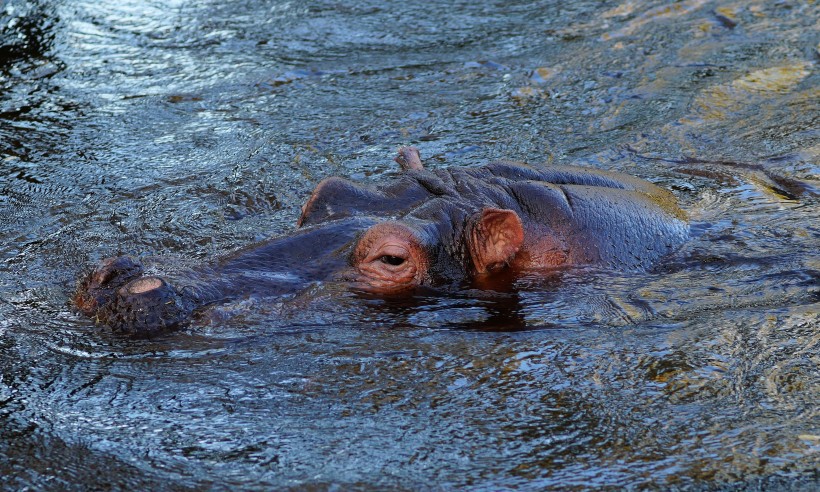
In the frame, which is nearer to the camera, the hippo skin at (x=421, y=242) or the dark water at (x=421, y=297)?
the dark water at (x=421, y=297)

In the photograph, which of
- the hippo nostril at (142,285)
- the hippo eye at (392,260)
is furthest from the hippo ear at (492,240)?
the hippo nostril at (142,285)

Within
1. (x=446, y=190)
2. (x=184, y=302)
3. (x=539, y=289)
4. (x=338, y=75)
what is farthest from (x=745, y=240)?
(x=338, y=75)

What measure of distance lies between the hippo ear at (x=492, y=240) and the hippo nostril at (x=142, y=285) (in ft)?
4.98

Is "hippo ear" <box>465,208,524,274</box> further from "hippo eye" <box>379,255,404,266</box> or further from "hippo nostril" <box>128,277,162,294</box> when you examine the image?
"hippo nostril" <box>128,277,162,294</box>

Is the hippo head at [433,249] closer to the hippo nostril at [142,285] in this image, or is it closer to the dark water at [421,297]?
the dark water at [421,297]

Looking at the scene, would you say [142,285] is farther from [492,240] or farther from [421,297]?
[492,240]

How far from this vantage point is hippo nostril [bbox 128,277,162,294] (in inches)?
167

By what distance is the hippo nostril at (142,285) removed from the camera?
167 inches

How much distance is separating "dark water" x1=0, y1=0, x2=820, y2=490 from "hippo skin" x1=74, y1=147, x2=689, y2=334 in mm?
106

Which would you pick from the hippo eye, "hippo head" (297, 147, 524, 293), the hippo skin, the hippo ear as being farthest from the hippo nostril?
the hippo ear

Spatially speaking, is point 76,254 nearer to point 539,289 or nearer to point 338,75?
point 539,289

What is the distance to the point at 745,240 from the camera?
555 cm

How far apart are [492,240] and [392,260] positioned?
0.51 meters

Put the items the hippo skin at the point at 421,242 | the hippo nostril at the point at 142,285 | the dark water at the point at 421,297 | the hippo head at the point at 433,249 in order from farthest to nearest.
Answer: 1. the hippo head at the point at 433,249
2. the hippo skin at the point at 421,242
3. the hippo nostril at the point at 142,285
4. the dark water at the point at 421,297
